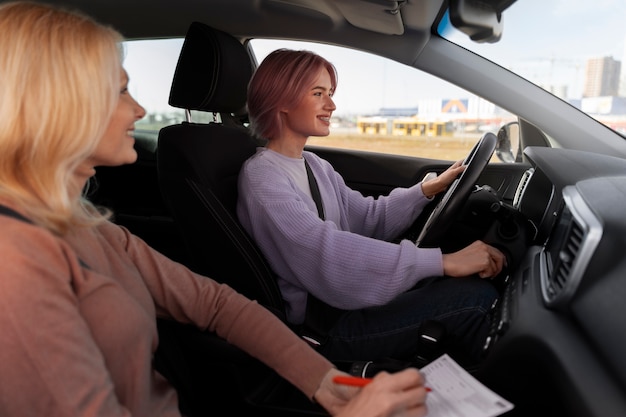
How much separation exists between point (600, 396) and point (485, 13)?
50.2 inches

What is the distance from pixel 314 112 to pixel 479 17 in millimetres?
610

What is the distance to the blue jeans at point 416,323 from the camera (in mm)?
1478

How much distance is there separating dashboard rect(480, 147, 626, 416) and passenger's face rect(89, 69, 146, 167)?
0.76 meters

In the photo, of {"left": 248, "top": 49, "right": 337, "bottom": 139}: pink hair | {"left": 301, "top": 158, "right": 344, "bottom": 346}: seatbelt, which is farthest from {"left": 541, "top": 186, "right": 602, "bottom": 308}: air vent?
{"left": 248, "top": 49, "right": 337, "bottom": 139}: pink hair

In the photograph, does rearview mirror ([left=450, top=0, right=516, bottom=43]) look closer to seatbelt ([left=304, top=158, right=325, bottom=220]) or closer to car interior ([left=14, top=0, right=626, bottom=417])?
car interior ([left=14, top=0, right=626, bottom=417])

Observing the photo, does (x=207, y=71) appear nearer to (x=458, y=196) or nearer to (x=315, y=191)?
(x=315, y=191)

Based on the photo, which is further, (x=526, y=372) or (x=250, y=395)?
(x=250, y=395)

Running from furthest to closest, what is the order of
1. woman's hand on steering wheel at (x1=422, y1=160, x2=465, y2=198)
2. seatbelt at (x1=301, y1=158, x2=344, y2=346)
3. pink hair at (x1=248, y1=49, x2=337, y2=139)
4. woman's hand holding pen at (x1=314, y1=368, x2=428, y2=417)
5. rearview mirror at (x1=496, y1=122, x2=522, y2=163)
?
rearview mirror at (x1=496, y1=122, x2=522, y2=163), woman's hand on steering wheel at (x1=422, y1=160, x2=465, y2=198), pink hair at (x1=248, y1=49, x2=337, y2=139), seatbelt at (x1=301, y1=158, x2=344, y2=346), woman's hand holding pen at (x1=314, y1=368, x2=428, y2=417)

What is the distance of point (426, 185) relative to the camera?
6.73ft

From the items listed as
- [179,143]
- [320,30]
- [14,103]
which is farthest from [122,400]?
[320,30]

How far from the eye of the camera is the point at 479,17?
1856 mm

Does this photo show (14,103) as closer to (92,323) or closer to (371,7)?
(92,323)

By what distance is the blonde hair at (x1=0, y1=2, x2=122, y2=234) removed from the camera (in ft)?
2.65

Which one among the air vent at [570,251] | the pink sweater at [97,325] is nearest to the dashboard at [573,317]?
the air vent at [570,251]
